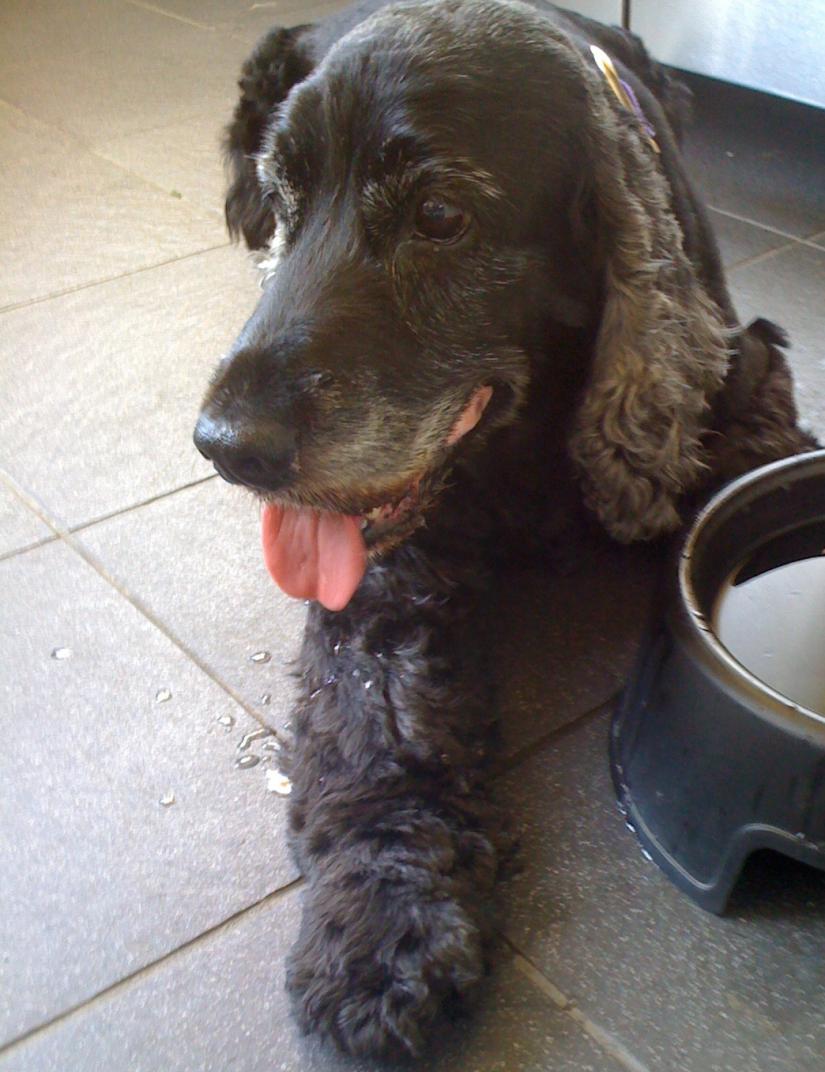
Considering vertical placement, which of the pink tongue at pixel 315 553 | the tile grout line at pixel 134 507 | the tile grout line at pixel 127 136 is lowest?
the tile grout line at pixel 127 136

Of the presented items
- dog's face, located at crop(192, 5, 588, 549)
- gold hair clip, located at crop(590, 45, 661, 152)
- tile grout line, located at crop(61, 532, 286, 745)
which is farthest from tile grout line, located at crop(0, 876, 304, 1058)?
gold hair clip, located at crop(590, 45, 661, 152)

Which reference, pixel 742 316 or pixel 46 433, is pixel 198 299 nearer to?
pixel 46 433

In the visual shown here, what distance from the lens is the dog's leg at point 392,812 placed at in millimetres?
1271

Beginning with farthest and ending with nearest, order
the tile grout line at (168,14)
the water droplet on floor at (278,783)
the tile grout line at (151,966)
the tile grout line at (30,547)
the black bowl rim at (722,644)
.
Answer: the tile grout line at (168,14), the tile grout line at (30,547), the water droplet on floor at (278,783), the tile grout line at (151,966), the black bowl rim at (722,644)

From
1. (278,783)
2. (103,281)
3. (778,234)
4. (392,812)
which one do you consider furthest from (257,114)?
(392,812)

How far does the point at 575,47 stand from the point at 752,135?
2179 mm

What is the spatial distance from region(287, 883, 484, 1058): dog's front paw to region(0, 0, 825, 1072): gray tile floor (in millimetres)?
52

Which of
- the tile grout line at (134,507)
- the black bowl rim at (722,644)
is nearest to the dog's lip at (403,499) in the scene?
the black bowl rim at (722,644)

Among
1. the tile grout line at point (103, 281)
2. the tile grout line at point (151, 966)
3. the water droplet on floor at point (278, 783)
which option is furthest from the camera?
the tile grout line at point (103, 281)

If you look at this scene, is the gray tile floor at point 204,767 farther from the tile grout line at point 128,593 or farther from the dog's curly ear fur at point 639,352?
the dog's curly ear fur at point 639,352

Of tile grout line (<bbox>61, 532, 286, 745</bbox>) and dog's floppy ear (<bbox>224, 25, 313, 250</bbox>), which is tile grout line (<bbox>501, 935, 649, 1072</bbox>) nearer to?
tile grout line (<bbox>61, 532, 286, 745</bbox>)

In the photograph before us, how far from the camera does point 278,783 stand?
161cm

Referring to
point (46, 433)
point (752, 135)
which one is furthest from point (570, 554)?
point (752, 135)

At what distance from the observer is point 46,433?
244 centimetres
